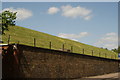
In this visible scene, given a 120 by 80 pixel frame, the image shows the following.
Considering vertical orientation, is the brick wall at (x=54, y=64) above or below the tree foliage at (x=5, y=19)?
below

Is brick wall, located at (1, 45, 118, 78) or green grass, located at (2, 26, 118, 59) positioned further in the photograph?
green grass, located at (2, 26, 118, 59)

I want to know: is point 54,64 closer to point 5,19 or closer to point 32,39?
point 5,19

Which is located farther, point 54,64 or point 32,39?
point 32,39

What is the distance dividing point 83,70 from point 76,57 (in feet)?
9.39

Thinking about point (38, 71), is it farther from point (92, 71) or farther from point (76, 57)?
point (92, 71)

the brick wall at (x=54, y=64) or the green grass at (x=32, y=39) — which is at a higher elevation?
the green grass at (x=32, y=39)

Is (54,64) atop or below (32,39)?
below

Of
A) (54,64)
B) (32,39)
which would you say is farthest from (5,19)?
(32,39)

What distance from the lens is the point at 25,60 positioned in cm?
1797

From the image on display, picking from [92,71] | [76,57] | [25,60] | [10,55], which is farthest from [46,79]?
[92,71]

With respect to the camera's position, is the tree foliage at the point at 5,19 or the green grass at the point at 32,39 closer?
A: the tree foliage at the point at 5,19

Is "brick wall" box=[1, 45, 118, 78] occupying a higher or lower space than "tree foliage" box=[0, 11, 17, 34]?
lower

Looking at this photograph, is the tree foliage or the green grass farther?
the green grass

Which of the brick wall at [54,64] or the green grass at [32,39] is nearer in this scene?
the brick wall at [54,64]
